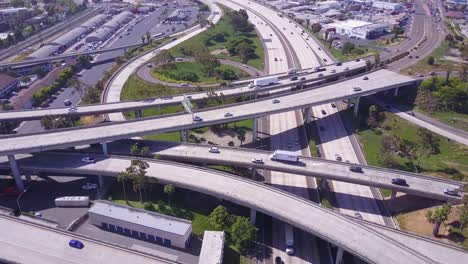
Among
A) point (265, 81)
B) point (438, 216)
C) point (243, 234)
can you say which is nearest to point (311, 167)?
point (243, 234)

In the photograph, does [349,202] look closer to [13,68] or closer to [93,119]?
[93,119]

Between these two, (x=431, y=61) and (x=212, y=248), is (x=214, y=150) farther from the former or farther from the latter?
(x=431, y=61)

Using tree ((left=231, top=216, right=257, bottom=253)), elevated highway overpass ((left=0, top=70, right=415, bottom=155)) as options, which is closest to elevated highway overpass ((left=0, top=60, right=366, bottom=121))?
elevated highway overpass ((left=0, top=70, right=415, bottom=155))

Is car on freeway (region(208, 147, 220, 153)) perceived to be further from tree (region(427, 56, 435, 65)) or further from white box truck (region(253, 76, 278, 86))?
tree (region(427, 56, 435, 65))

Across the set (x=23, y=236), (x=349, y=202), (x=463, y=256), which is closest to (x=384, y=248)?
(x=463, y=256)

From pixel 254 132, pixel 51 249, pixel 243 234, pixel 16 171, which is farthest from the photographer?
pixel 254 132

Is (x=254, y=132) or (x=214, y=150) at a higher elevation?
(x=214, y=150)

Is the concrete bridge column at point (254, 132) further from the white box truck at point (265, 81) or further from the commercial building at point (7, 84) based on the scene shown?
the commercial building at point (7, 84)
